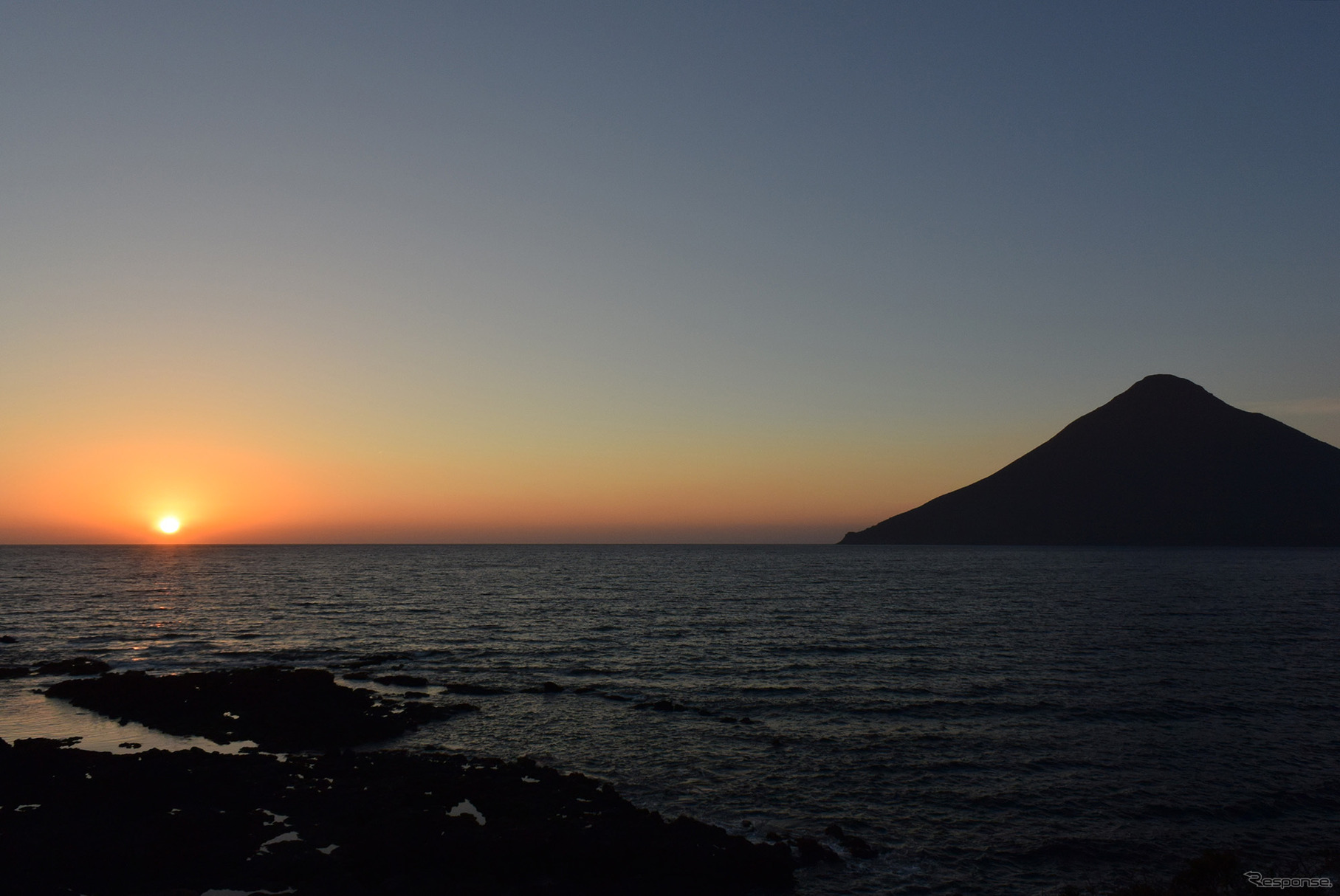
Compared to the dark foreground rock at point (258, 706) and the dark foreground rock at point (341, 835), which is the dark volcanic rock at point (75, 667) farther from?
the dark foreground rock at point (341, 835)

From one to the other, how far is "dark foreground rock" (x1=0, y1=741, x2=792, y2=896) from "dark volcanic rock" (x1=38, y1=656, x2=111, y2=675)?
21.5 m

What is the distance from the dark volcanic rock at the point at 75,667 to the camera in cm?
4306

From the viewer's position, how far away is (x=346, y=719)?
31.6 meters

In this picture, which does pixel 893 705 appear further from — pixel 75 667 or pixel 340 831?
pixel 75 667

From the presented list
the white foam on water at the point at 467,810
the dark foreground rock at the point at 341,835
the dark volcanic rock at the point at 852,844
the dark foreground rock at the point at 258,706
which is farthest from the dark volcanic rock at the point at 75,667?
the dark volcanic rock at the point at 852,844

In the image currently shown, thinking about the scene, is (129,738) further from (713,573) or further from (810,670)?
(713,573)

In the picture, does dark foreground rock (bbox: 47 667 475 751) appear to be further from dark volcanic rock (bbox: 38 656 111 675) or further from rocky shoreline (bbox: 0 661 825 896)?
dark volcanic rock (bbox: 38 656 111 675)

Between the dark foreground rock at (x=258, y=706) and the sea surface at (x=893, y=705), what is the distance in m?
1.49

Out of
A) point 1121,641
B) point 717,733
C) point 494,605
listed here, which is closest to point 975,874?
point 717,733

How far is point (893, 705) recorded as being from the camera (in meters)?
35.2

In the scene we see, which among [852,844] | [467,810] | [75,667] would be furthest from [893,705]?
[75,667]

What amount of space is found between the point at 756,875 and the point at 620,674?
25604 millimetres

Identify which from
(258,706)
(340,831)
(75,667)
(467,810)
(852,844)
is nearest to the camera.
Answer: (852,844)

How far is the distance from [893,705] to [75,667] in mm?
46718
